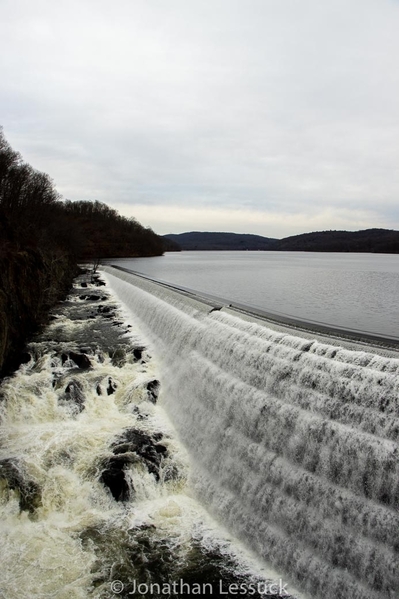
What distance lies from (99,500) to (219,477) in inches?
88.3

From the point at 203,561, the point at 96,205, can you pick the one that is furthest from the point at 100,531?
the point at 96,205

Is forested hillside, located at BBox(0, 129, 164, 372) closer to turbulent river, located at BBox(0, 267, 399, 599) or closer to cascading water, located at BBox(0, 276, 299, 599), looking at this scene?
cascading water, located at BBox(0, 276, 299, 599)

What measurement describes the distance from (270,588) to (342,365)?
139 inches

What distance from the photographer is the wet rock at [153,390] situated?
36.9 ft

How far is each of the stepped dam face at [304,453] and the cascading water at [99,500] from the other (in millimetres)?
456

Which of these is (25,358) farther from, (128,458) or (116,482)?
(116,482)

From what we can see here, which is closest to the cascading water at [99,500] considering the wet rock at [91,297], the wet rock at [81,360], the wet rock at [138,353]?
the wet rock at [81,360]

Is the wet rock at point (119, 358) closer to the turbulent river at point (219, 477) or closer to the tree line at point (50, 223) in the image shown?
the turbulent river at point (219, 477)

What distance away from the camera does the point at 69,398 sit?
10.7 m

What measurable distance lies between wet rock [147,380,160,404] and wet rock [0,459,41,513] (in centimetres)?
398

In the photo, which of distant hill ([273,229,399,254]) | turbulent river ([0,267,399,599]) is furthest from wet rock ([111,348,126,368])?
distant hill ([273,229,399,254])

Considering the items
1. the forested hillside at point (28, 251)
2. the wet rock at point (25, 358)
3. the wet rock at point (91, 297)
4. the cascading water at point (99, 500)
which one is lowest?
the cascading water at point (99, 500)

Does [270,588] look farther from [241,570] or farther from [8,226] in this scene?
[8,226]

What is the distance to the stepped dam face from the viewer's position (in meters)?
5.27
